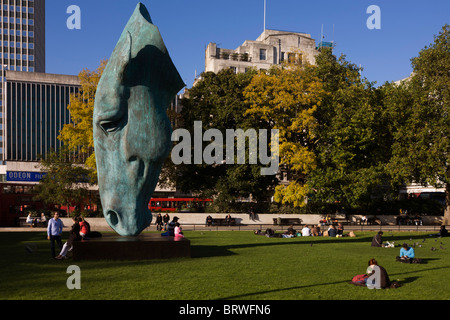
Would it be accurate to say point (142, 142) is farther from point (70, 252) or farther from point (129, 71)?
point (70, 252)

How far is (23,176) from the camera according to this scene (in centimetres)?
4753

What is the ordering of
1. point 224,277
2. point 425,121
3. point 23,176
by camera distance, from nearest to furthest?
point 224,277, point 425,121, point 23,176

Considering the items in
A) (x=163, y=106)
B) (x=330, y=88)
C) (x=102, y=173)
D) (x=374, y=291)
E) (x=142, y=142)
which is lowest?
(x=374, y=291)

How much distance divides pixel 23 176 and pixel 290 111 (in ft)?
105

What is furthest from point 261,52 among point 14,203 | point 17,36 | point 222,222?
point 17,36

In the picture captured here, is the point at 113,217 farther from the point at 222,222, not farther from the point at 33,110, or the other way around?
the point at 33,110

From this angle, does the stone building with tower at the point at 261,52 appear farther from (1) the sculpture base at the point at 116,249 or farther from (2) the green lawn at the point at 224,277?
(1) the sculpture base at the point at 116,249

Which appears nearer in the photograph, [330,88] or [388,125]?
[388,125]

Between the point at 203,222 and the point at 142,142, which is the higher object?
the point at 142,142

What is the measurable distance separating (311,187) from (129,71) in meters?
24.1

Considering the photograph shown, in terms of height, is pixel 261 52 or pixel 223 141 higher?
pixel 261 52

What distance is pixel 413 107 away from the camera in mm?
36438
